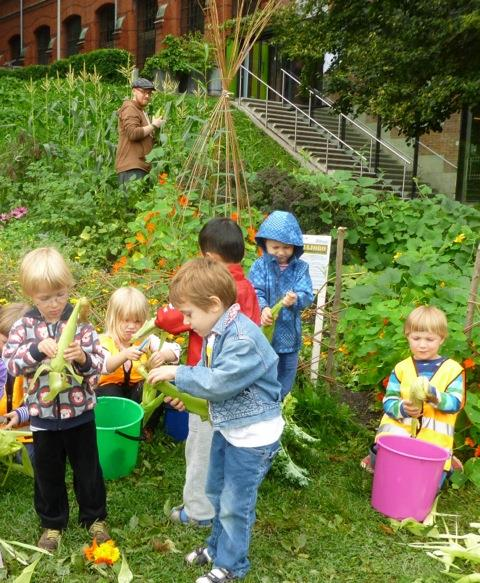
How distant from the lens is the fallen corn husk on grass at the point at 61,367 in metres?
2.40

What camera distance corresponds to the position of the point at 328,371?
460 cm

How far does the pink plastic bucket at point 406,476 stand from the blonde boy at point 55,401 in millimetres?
1411

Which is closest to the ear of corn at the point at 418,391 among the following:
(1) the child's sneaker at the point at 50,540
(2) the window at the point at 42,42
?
(1) the child's sneaker at the point at 50,540

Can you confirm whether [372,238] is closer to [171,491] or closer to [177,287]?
[171,491]

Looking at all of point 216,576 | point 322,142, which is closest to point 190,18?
point 322,142

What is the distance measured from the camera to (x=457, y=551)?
2730mm

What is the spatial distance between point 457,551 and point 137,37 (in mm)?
26571

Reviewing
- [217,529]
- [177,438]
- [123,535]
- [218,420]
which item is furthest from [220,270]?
[177,438]

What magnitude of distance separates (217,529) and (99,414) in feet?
3.63

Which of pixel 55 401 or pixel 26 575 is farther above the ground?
pixel 55 401

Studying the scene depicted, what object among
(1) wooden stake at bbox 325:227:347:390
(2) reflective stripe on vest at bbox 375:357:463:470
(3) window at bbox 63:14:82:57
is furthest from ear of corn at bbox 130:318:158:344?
(3) window at bbox 63:14:82:57

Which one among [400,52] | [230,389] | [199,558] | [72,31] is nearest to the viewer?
[230,389]

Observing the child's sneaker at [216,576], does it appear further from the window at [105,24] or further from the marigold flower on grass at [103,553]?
the window at [105,24]

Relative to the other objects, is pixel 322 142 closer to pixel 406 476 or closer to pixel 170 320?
pixel 406 476
